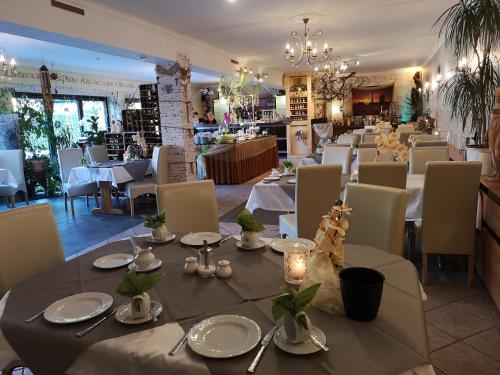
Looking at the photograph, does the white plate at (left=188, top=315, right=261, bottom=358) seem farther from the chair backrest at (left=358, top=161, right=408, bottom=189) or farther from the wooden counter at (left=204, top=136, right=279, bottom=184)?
the wooden counter at (left=204, top=136, right=279, bottom=184)

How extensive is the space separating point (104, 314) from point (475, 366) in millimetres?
1943

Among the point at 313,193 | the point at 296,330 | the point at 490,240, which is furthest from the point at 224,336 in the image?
the point at 490,240

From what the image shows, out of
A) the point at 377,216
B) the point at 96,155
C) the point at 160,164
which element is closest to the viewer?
the point at 377,216

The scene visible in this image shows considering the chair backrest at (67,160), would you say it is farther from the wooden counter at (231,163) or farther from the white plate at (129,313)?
the white plate at (129,313)

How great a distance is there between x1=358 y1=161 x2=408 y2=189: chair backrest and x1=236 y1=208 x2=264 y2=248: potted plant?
1452 millimetres

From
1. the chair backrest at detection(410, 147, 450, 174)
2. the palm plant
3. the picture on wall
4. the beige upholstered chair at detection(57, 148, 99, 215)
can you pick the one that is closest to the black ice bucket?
the palm plant

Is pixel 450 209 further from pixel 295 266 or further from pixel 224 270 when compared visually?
pixel 224 270

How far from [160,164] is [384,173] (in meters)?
3.70

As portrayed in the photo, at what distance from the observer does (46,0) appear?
368 cm

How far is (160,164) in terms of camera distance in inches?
229

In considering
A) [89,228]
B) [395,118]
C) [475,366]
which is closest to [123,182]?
[89,228]

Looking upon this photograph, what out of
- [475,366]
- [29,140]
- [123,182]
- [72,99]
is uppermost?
[72,99]

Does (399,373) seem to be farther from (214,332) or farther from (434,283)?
(434,283)

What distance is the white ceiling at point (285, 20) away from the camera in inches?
180
